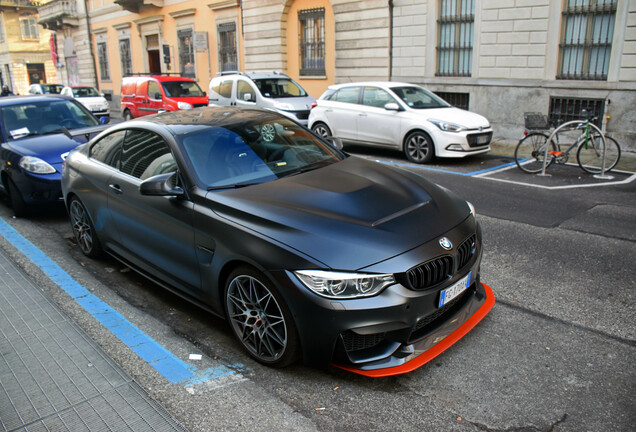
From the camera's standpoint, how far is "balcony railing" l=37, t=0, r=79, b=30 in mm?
34281

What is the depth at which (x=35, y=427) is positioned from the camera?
9.37 ft

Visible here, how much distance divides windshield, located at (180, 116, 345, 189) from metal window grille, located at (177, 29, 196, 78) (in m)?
22.7

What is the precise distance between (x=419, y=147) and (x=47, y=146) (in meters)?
6.84

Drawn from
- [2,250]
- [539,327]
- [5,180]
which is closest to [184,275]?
[539,327]

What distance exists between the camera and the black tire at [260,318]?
322cm

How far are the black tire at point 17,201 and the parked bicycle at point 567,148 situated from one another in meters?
8.18

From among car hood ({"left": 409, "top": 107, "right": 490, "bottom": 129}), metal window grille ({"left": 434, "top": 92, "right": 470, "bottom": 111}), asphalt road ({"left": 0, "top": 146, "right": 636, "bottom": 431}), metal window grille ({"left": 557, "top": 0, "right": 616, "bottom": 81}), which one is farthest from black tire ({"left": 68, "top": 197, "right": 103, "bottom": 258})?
metal window grille ({"left": 434, "top": 92, "right": 470, "bottom": 111})

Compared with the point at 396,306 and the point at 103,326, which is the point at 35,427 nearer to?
the point at 103,326

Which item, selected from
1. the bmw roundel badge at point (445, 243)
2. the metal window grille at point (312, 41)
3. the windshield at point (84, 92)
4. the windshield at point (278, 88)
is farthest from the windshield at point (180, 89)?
the bmw roundel badge at point (445, 243)

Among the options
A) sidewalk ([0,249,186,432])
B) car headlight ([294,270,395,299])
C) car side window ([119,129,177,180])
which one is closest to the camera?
sidewalk ([0,249,186,432])

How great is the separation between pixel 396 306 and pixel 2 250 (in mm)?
4896

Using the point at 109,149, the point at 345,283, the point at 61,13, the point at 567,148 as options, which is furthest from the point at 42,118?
the point at 61,13

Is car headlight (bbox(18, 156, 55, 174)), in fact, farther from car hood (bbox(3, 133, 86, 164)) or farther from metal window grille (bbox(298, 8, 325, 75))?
metal window grille (bbox(298, 8, 325, 75))

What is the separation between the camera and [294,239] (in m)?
3.17
